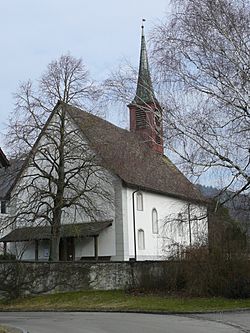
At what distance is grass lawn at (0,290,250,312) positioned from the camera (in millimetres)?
24266

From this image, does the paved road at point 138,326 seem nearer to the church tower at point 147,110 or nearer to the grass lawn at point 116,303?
the grass lawn at point 116,303

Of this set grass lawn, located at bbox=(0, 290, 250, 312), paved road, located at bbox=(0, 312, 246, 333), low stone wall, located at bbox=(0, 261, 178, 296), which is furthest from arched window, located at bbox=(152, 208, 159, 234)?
paved road, located at bbox=(0, 312, 246, 333)

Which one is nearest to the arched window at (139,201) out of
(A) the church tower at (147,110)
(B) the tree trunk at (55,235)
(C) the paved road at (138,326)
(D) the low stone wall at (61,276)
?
Result: (B) the tree trunk at (55,235)

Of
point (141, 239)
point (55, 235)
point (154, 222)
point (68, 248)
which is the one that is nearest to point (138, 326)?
point (55, 235)

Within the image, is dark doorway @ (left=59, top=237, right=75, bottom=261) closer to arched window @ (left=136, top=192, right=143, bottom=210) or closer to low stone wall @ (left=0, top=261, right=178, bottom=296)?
arched window @ (left=136, top=192, right=143, bottom=210)

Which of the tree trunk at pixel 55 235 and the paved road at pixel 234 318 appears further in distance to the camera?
the tree trunk at pixel 55 235

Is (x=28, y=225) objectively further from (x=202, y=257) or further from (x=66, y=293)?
(x=202, y=257)

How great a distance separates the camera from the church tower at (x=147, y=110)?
1548 cm

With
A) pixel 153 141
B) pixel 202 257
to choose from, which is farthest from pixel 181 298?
pixel 153 141

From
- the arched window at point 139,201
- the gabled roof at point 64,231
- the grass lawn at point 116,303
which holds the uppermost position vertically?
the arched window at point 139,201

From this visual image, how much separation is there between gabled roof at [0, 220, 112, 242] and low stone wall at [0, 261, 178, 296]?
7322 mm

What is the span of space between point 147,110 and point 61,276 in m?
19.6

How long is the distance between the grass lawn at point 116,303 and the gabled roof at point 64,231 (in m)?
9.11

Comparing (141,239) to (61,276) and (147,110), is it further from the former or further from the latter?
(147,110)
